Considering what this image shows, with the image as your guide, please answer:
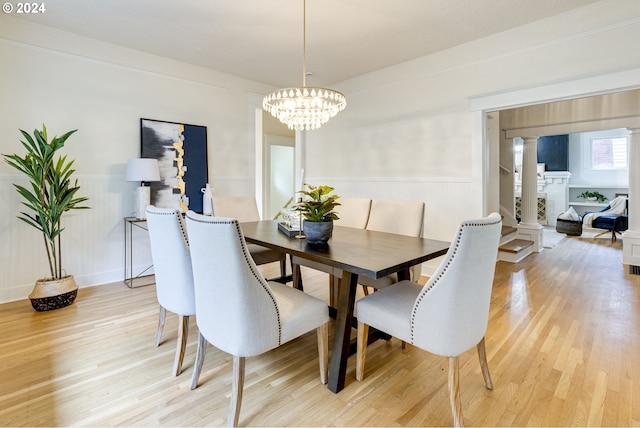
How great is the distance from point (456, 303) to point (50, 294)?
330 centimetres

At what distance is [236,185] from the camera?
185 inches

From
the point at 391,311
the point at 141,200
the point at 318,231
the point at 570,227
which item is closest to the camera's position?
the point at 391,311

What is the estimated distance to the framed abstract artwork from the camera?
3.85 m

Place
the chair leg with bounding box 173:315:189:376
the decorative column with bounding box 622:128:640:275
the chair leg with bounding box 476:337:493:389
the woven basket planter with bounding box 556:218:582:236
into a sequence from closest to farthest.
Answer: the chair leg with bounding box 476:337:493:389 → the chair leg with bounding box 173:315:189:376 → the decorative column with bounding box 622:128:640:275 → the woven basket planter with bounding box 556:218:582:236

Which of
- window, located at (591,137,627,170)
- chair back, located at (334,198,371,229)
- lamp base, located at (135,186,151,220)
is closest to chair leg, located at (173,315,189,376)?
chair back, located at (334,198,371,229)

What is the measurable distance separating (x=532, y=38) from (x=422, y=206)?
209cm

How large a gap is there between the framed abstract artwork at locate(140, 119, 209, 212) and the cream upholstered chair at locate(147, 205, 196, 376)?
2207 mm

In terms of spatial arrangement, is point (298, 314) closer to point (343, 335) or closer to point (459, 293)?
point (343, 335)

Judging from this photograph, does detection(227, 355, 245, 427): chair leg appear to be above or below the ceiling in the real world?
below

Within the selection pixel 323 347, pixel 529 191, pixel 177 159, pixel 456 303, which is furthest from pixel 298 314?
pixel 529 191

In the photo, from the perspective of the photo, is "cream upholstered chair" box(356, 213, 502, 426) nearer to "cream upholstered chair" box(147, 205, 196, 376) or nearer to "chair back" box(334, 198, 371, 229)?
"cream upholstered chair" box(147, 205, 196, 376)

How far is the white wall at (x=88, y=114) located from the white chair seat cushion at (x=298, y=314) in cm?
281

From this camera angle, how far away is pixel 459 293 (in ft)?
4.56

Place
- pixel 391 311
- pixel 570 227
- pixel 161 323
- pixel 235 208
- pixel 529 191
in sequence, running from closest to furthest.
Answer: pixel 391 311
pixel 161 323
pixel 235 208
pixel 529 191
pixel 570 227
